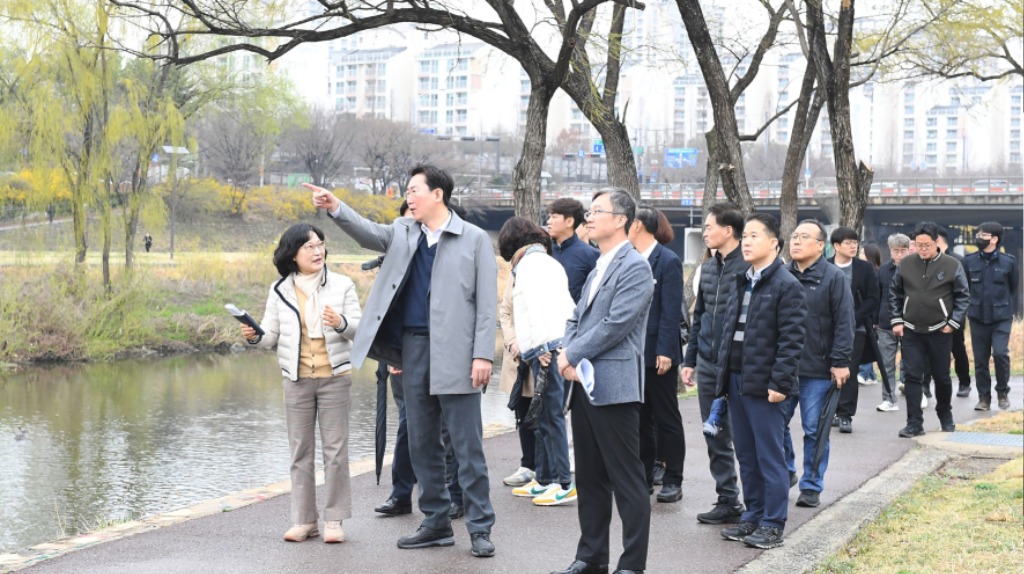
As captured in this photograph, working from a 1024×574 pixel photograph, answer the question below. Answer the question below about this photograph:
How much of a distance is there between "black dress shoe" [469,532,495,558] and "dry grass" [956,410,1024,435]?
21.8 feet

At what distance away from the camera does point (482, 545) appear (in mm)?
6352

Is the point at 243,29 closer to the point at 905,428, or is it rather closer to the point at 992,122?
the point at 905,428

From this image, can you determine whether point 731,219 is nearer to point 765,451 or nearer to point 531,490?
point 765,451

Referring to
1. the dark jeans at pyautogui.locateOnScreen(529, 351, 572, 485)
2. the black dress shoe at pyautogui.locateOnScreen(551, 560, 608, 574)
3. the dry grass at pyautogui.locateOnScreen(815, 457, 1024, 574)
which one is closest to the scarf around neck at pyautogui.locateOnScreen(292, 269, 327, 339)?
the dark jeans at pyautogui.locateOnScreen(529, 351, 572, 485)

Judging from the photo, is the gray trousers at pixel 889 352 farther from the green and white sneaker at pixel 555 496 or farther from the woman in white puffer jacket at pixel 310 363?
the woman in white puffer jacket at pixel 310 363

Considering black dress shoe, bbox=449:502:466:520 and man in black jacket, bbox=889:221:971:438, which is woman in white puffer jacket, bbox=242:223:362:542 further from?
man in black jacket, bbox=889:221:971:438

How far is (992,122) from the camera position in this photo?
161 metres

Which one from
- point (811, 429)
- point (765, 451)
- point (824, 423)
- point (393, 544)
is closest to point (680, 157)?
point (811, 429)

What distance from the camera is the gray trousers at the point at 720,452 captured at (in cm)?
727

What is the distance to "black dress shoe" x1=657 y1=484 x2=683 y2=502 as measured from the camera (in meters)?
7.88

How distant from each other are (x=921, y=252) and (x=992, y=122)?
162191 millimetres

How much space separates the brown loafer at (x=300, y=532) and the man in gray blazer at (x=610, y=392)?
1672 mm

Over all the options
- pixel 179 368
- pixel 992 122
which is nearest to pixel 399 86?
pixel 992 122

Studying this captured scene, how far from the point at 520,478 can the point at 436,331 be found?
2.39 meters
